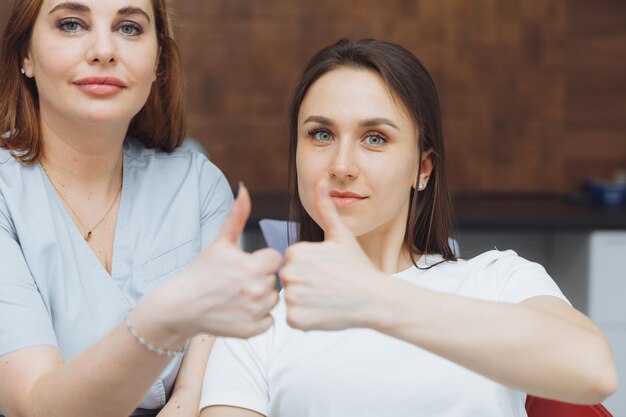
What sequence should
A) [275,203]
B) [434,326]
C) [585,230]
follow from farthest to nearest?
[275,203] → [585,230] → [434,326]

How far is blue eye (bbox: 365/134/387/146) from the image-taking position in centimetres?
145

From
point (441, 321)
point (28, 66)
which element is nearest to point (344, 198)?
point (441, 321)


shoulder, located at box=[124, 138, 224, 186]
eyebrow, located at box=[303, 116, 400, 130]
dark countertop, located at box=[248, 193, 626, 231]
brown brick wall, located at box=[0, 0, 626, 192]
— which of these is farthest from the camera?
brown brick wall, located at box=[0, 0, 626, 192]

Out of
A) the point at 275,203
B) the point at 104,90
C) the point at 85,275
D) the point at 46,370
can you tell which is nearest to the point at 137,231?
the point at 85,275

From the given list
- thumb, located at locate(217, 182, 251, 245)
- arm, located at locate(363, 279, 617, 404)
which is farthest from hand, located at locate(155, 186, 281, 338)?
arm, located at locate(363, 279, 617, 404)

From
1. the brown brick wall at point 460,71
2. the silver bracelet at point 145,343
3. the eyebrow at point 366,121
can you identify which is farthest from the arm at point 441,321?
the brown brick wall at point 460,71

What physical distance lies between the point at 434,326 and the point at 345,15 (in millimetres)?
2679

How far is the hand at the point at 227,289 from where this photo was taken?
3.46ft

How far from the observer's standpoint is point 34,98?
1.63 meters

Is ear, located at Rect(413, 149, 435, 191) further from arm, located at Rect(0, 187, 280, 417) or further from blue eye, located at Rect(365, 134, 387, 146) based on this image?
arm, located at Rect(0, 187, 280, 417)

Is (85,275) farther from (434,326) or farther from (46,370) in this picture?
(434,326)

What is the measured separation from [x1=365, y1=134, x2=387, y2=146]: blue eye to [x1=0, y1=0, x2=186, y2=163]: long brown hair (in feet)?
1.47

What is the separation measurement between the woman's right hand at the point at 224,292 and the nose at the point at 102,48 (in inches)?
19.9

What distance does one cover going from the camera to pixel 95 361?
1147mm
